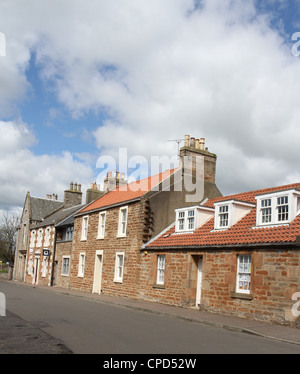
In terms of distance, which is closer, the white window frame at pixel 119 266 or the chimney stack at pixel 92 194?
the white window frame at pixel 119 266

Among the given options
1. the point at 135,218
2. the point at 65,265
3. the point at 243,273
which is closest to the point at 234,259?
the point at 243,273

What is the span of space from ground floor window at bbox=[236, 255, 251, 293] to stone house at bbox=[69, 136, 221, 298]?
7.87m

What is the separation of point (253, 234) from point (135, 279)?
8996 millimetres

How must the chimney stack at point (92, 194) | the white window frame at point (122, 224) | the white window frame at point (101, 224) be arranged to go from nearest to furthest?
1. the white window frame at point (122, 224)
2. the white window frame at point (101, 224)
3. the chimney stack at point (92, 194)

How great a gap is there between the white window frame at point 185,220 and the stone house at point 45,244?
18.1 metres

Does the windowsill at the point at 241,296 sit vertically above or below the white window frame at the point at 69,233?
below

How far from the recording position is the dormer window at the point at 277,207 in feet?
51.5

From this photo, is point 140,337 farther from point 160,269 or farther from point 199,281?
point 160,269

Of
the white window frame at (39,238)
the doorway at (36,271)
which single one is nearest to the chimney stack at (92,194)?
the white window frame at (39,238)

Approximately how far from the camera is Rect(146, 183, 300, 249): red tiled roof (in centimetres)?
1502

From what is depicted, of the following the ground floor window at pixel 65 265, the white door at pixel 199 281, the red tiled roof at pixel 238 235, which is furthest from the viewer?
the ground floor window at pixel 65 265

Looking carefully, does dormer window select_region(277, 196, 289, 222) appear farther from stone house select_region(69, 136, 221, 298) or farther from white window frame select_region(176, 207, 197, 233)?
stone house select_region(69, 136, 221, 298)

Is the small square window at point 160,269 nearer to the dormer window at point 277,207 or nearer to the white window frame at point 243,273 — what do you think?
the white window frame at point 243,273

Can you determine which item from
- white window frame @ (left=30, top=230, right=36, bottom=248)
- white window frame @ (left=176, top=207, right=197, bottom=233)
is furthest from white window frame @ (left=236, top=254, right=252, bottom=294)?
white window frame @ (left=30, top=230, right=36, bottom=248)
